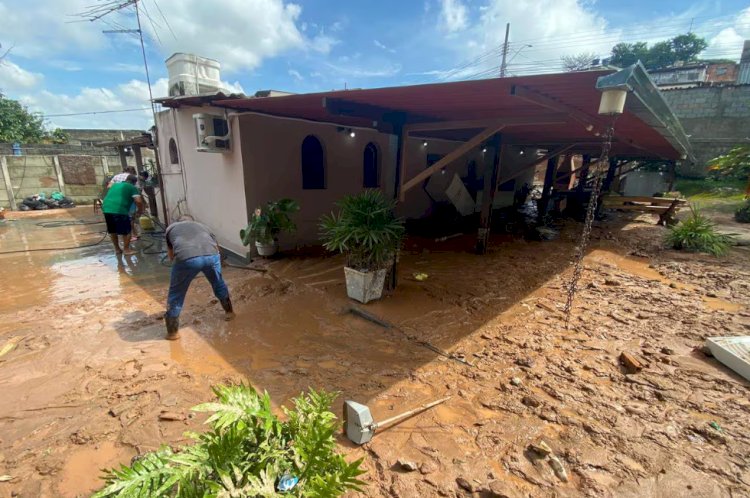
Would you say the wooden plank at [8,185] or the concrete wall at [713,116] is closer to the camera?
the wooden plank at [8,185]

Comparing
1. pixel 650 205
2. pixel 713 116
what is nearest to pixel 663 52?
pixel 713 116

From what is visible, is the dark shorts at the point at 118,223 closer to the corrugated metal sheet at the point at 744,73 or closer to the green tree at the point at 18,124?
the green tree at the point at 18,124

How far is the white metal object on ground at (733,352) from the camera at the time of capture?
3.06 metres

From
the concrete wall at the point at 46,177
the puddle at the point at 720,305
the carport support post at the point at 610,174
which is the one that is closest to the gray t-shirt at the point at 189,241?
the puddle at the point at 720,305

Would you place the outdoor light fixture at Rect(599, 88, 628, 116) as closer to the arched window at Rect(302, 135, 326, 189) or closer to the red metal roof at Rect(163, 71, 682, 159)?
the red metal roof at Rect(163, 71, 682, 159)

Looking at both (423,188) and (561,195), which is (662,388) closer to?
(423,188)

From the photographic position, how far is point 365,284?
4.62m

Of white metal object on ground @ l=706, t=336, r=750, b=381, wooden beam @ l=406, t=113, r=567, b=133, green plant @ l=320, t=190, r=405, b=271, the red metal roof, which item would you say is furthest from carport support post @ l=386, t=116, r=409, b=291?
white metal object on ground @ l=706, t=336, r=750, b=381

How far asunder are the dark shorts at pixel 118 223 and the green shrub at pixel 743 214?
61.3 feet

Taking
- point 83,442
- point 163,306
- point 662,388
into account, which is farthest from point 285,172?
point 662,388

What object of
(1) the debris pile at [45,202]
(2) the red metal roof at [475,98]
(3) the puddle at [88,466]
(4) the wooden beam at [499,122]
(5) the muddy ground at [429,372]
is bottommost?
(3) the puddle at [88,466]

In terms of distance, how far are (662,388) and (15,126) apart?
32892 mm

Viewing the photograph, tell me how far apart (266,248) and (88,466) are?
4588mm

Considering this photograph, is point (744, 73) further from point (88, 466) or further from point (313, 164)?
point (88, 466)
